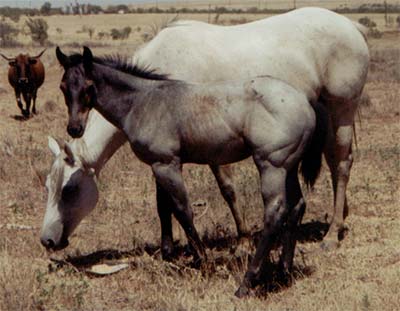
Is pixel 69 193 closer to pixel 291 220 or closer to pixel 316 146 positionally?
pixel 291 220

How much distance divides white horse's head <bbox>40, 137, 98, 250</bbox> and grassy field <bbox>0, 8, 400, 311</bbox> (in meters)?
0.30

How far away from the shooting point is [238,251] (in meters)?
7.03

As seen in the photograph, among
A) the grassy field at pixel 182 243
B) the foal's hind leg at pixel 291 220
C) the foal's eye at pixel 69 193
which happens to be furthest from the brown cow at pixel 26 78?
the foal's hind leg at pixel 291 220

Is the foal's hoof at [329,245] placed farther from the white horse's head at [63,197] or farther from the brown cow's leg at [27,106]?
the brown cow's leg at [27,106]

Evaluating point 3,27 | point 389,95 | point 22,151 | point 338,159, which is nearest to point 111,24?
point 3,27

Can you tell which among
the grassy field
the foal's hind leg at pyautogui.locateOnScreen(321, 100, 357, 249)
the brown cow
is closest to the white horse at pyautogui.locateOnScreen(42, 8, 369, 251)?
the foal's hind leg at pyautogui.locateOnScreen(321, 100, 357, 249)

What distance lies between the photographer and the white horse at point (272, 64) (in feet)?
21.9

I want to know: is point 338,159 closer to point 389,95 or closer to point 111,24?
point 389,95

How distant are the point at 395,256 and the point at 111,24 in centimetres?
6170

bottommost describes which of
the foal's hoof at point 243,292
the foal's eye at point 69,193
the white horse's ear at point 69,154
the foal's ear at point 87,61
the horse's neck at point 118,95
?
the foal's hoof at point 243,292

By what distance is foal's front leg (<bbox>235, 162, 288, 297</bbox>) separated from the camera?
5.59m

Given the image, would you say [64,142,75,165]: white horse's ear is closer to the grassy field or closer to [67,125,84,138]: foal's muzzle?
[67,125,84,138]: foal's muzzle

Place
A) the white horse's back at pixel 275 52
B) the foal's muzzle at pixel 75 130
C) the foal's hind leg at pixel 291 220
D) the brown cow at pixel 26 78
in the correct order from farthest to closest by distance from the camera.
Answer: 1. the brown cow at pixel 26 78
2. the white horse's back at pixel 275 52
3. the foal's hind leg at pixel 291 220
4. the foal's muzzle at pixel 75 130

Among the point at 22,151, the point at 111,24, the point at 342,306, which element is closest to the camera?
the point at 342,306
